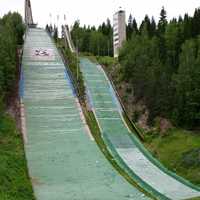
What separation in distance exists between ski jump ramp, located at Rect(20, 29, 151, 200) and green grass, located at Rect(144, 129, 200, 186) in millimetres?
3348

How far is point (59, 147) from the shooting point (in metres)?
32.1

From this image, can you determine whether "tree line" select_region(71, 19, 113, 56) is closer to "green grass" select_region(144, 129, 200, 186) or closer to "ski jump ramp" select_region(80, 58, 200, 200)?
"ski jump ramp" select_region(80, 58, 200, 200)

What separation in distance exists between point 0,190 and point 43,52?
4249 centimetres

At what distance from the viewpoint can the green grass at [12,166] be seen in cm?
2175

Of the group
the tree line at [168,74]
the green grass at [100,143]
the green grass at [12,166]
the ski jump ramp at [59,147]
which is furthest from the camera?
the tree line at [168,74]

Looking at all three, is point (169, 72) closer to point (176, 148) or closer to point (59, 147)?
point (176, 148)

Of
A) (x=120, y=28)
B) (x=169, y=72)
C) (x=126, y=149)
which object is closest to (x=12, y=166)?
(x=126, y=149)

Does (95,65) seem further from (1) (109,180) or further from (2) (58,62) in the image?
(1) (109,180)

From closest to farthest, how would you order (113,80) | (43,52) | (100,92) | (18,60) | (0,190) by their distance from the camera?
(0,190) < (100,92) < (113,80) < (18,60) < (43,52)

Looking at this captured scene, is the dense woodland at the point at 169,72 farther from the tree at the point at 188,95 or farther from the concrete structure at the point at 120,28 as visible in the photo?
the concrete structure at the point at 120,28

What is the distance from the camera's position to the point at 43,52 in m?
62.5

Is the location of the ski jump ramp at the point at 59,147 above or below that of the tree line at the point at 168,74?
below

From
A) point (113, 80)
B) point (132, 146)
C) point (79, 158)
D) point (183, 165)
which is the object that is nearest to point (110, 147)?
point (132, 146)

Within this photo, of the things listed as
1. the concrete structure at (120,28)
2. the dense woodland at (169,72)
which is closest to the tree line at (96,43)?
the concrete structure at (120,28)
